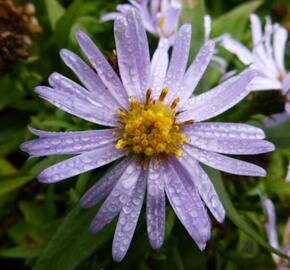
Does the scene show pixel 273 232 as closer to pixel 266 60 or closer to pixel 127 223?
pixel 266 60

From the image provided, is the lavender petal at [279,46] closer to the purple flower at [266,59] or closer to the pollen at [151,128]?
the purple flower at [266,59]

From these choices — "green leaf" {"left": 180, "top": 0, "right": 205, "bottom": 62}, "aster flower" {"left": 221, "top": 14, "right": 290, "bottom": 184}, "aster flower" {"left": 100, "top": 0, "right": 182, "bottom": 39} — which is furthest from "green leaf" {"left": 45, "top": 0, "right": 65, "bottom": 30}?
"aster flower" {"left": 221, "top": 14, "right": 290, "bottom": 184}

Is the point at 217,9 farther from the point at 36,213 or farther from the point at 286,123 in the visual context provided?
the point at 36,213

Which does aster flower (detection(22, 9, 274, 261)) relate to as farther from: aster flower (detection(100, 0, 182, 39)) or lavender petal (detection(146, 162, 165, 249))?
aster flower (detection(100, 0, 182, 39))

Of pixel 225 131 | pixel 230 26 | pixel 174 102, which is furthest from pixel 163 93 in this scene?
pixel 230 26

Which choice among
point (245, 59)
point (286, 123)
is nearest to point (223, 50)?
point (245, 59)

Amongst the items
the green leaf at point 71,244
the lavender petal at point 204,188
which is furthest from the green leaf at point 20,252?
the lavender petal at point 204,188
